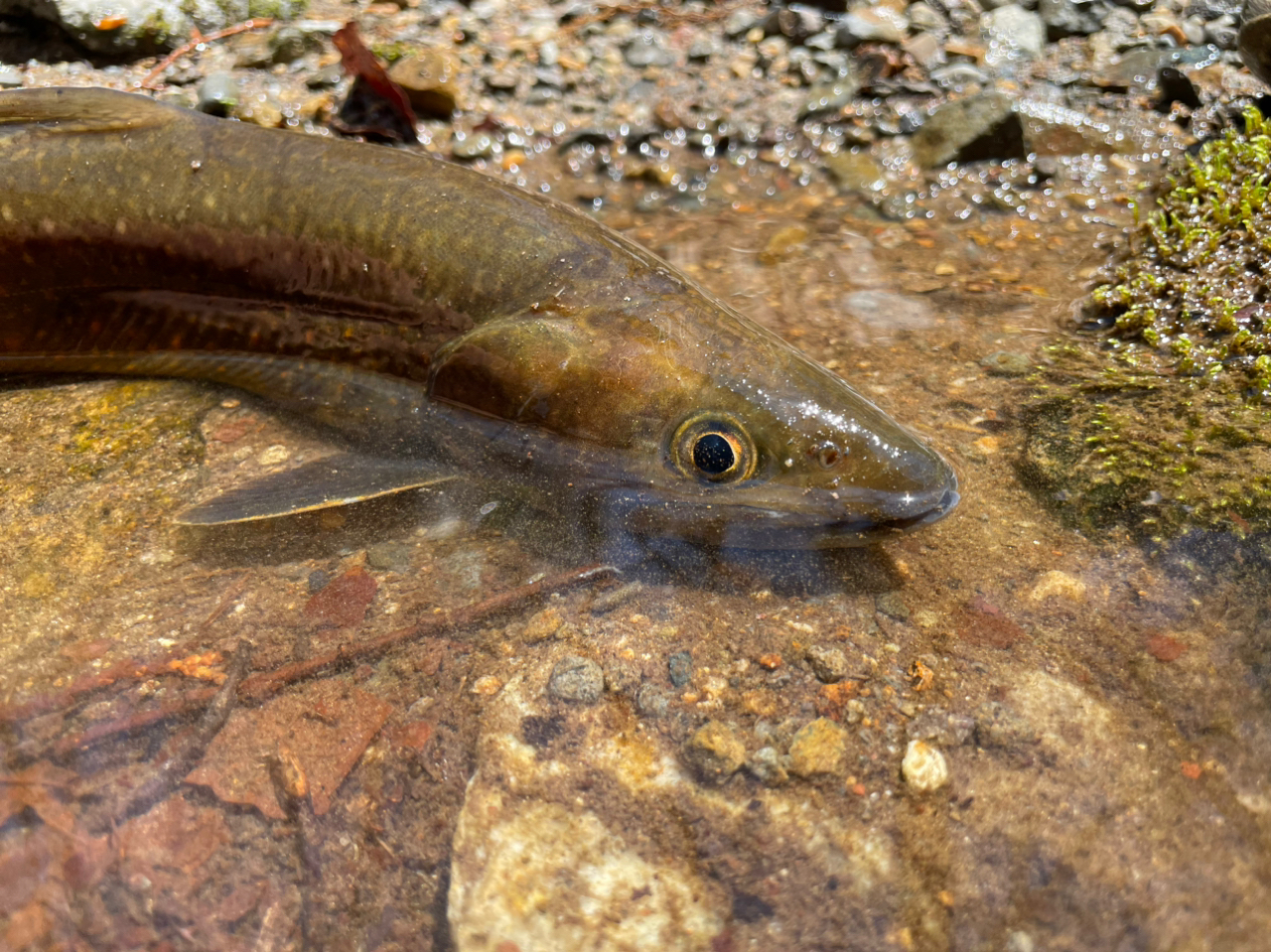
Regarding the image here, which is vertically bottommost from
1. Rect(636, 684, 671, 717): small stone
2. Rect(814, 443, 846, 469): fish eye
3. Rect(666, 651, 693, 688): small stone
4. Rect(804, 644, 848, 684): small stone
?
Rect(636, 684, 671, 717): small stone

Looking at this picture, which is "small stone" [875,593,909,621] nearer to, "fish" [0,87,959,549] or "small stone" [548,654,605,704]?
"fish" [0,87,959,549]

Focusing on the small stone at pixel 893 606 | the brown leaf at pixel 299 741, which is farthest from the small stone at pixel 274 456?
the small stone at pixel 893 606

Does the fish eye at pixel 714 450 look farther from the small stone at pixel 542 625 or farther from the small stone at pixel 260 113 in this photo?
the small stone at pixel 260 113

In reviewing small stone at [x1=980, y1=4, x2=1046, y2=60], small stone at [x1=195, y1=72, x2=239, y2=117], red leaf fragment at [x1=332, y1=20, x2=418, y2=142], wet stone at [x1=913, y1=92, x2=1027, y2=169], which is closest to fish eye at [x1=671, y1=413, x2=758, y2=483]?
wet stone at [x1=913, y1=92, x2=1027, y2=169]

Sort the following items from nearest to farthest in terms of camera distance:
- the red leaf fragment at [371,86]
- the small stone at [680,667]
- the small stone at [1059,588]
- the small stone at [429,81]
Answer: the small stone at [680,667] < the small stone at [1059,588] < the red leaf fragment at [371,86] < the small stone at [429,81]

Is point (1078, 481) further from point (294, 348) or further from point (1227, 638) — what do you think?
point (294, 348)
